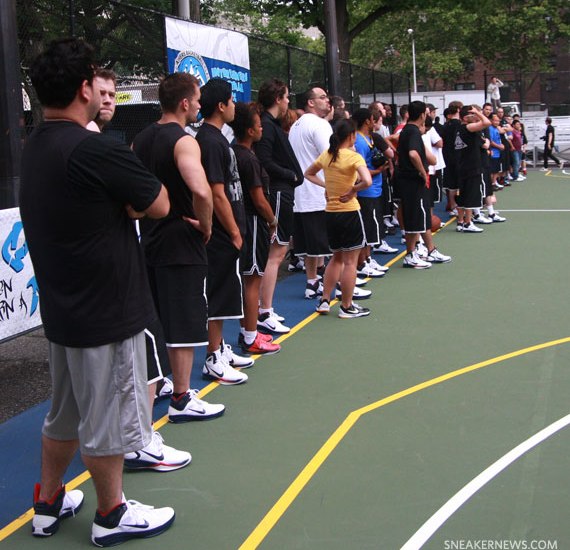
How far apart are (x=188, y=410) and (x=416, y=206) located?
5.89 m

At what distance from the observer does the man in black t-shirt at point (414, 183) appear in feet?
34.3

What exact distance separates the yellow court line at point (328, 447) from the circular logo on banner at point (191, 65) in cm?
466

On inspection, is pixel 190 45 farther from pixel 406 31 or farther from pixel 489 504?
pixel 406 31

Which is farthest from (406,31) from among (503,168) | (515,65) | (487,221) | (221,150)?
(221,150)

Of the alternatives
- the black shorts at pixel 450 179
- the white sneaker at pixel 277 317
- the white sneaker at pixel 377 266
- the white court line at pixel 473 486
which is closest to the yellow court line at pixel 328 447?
the white court line at pixel 473 486

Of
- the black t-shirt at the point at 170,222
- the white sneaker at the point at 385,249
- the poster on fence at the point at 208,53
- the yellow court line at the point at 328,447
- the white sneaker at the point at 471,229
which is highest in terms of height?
the poster on fence at the point at 208,53

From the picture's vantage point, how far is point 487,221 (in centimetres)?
1476

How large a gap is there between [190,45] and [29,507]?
640 centimetres

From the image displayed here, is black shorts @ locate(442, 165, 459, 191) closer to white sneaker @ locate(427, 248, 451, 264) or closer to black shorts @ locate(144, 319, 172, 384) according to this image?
white sneaker @ locate(427, 248, 451, 264)

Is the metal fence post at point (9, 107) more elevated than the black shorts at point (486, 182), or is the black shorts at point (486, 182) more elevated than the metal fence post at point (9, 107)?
the metal fence post at point (9, 107)

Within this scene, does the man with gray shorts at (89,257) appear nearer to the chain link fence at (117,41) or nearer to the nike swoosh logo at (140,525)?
the nike swoosh logo at (140,525)

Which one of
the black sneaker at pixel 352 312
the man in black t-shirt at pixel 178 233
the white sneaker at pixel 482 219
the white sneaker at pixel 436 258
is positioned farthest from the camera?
the white sneaker at pixel 482 219

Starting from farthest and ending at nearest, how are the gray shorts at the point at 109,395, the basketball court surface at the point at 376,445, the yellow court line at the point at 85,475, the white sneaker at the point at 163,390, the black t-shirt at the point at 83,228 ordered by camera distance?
the white sneaker at the point at 163,390 → the yellow court line at the point at 85,475 → the basketball court surface at the point at 376,445 → the gray shorts at the point at 109,395 → the black t-shirt at the point at 83,228

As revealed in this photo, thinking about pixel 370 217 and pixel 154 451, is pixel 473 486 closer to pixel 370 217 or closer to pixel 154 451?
pixel 154 451
